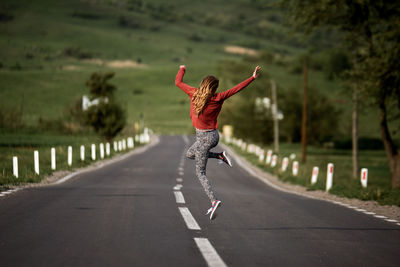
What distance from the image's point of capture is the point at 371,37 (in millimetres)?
27359

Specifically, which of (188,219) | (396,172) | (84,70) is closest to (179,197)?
(188,219)

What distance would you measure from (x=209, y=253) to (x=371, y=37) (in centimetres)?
2260

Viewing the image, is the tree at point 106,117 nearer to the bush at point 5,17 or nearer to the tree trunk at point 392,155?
the tree trunk at point 392,155

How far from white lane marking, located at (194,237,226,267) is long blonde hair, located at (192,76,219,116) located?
2026 mm

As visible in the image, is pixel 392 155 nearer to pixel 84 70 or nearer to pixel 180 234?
pixel 180 234

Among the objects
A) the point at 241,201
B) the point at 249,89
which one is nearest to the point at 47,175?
the point at 241,201

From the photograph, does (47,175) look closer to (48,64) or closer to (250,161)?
(250,161)

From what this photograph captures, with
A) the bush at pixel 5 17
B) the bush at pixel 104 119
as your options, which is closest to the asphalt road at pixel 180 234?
the bush at pixel 104 119

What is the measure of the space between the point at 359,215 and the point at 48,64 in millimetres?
139261

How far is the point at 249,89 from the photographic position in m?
82.2

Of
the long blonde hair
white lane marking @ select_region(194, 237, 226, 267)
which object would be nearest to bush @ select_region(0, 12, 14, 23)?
the long blonde hair

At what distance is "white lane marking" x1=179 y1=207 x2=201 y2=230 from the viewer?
28.6 ft

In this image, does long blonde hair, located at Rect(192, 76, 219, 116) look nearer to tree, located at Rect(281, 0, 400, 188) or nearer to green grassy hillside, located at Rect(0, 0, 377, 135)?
tree, located at Rect(281, 0, 400, 188)

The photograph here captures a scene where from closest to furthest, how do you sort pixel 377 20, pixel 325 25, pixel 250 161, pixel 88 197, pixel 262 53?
pixel 88 197
pixel 377 20
pixel 325 25
pixel 250 161
pixel 262 53
